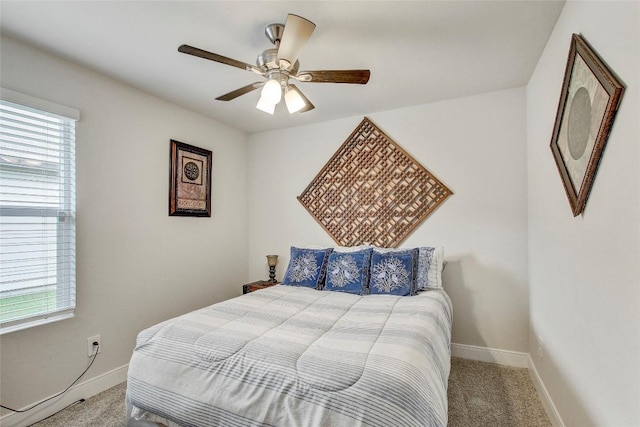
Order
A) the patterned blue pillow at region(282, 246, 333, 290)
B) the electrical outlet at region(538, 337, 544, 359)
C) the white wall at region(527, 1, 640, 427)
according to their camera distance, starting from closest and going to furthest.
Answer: the white wall at region(527, 1, 640, 427) < the electrical outlet at region(538, 337, 544, 359) < the patterned blue pillow at region(282, 246, 333, 290)

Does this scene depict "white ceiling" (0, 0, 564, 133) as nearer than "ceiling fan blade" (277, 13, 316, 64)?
No

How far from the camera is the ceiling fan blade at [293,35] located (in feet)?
4.75

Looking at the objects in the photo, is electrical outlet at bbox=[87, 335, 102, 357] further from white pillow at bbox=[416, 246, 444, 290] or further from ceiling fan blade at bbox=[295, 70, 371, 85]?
white pillow at bbox=[416, 246, 444, 290]

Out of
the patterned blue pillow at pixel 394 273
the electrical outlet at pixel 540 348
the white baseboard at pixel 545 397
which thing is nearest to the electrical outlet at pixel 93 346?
the patterned blue pillow at pixel 394 273

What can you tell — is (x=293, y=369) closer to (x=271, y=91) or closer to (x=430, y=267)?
(x=271, y=91)

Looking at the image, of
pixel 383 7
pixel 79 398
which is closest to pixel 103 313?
pixel 79 398

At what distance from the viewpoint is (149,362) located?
5.15ft

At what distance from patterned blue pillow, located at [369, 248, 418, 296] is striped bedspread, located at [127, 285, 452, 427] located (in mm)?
486

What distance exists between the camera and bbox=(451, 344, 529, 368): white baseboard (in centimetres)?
258

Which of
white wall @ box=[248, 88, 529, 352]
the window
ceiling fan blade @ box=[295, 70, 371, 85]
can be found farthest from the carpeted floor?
ceiling fan blade @ box=[295, 70, 371, 85]

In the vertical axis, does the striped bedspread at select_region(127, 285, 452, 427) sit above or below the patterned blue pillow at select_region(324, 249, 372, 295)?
below

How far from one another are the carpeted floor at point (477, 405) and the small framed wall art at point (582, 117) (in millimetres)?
1342

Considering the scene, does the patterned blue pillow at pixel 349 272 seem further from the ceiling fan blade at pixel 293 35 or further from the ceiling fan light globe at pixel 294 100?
the ceiling fan blade at pixel 293 35

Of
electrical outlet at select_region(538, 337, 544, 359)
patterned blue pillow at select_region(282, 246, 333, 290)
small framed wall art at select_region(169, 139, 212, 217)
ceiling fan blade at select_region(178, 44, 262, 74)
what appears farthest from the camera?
small framed wall art at select_region(169, 139, 212, 217)
